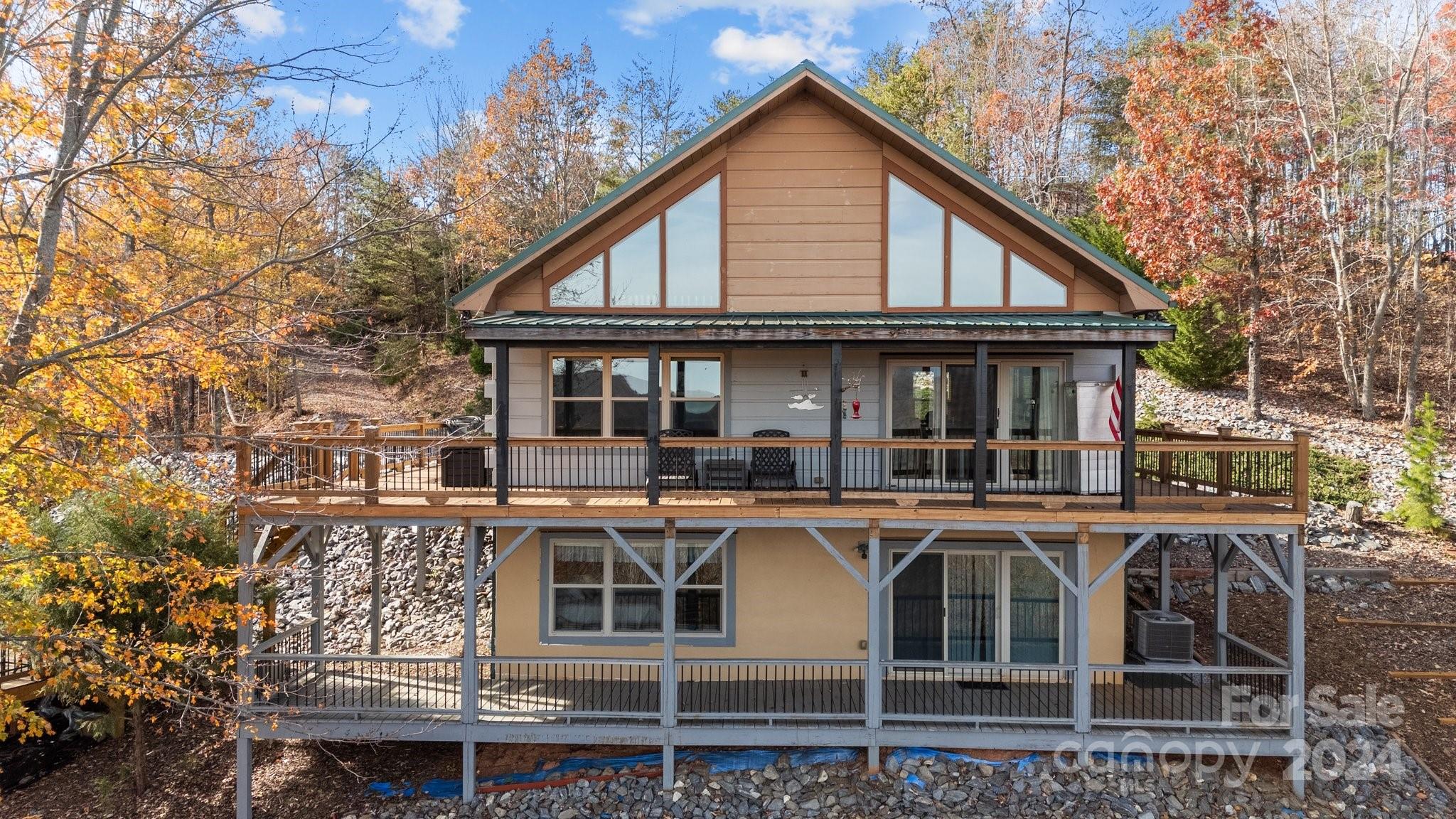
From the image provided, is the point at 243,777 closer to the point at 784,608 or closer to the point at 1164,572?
the point at 784,608

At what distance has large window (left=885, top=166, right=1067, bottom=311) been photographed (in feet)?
36.0

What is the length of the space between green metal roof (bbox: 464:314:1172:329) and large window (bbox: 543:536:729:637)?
354cm

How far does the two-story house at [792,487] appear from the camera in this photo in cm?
941

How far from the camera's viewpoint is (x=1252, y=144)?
69.9 ft

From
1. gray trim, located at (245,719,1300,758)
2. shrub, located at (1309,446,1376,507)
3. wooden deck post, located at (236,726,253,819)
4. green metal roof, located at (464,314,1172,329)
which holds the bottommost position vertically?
wooden deck post, located at (236,726,253,819)

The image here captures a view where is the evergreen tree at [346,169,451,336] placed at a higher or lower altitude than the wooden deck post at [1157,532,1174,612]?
higher

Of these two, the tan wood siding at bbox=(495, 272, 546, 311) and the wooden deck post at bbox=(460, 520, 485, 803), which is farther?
the tan wood siding at bbox=(495, 272, 546, 311)

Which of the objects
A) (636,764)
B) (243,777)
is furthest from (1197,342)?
(243,777)

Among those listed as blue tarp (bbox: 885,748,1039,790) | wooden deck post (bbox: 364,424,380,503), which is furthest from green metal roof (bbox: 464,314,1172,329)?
blue tarp (bbox: 885,748,1039,790)

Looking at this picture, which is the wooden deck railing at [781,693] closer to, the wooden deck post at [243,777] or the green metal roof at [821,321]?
the wooden deck post at [243,777]

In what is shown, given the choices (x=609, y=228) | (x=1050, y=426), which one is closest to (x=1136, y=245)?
(x=1050, y=426)

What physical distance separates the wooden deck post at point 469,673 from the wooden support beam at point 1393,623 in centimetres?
1486

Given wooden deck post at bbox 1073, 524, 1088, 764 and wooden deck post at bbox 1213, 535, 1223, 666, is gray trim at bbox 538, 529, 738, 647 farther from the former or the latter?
wooden deck post at bbox 1213, 535, 1223, 666

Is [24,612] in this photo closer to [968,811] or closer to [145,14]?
[145,14]
